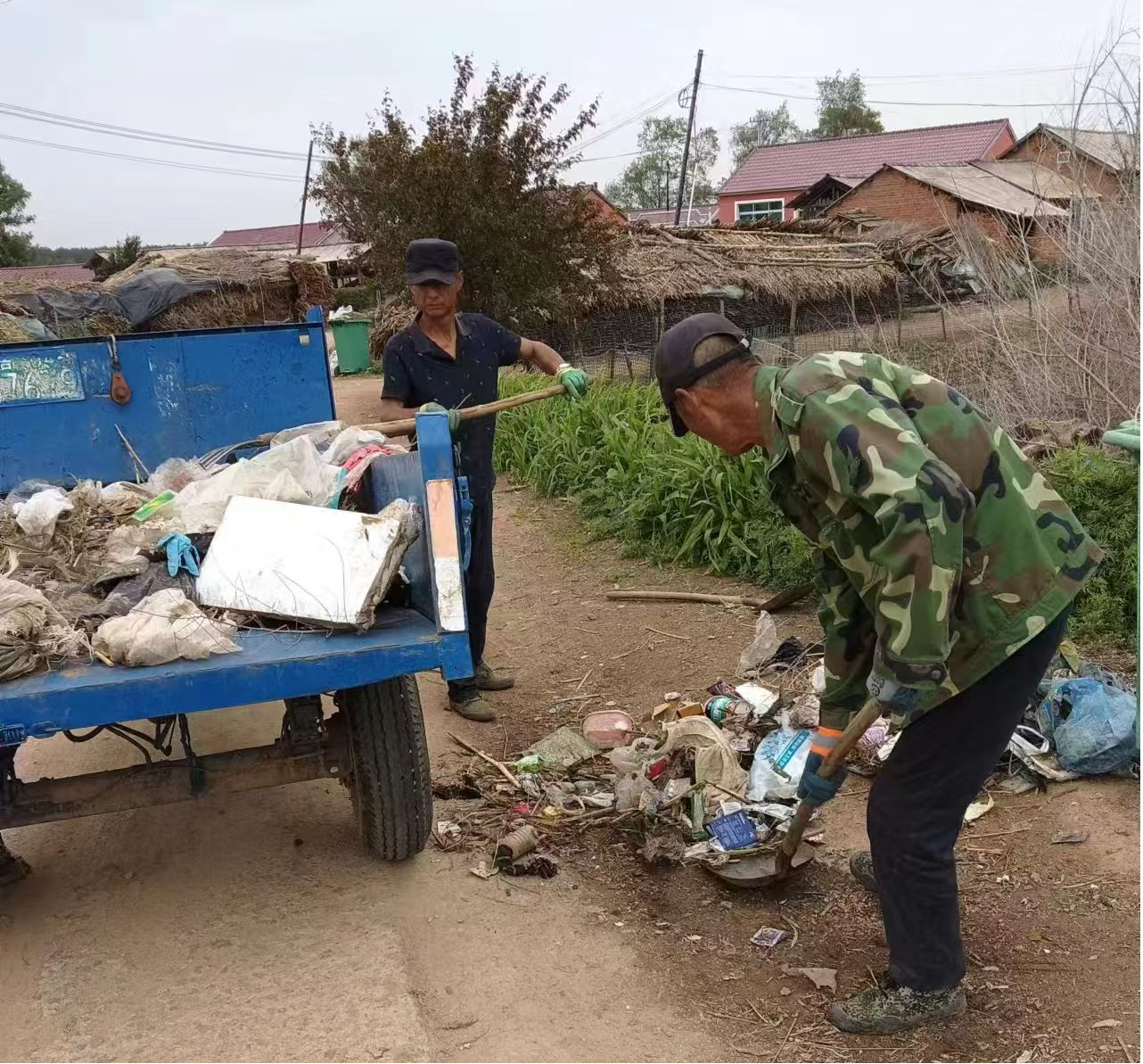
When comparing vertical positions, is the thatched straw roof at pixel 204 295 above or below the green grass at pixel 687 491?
above

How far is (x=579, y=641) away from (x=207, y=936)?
3109 millimetres

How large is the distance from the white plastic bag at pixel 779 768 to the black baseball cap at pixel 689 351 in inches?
69.7

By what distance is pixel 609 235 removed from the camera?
13609mm

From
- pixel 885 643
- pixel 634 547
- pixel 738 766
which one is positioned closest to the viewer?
pixel 885 643

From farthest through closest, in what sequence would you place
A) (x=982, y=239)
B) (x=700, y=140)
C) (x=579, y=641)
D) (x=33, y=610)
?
(x=700, y=140) → (x=982, y=239) → (x=579, y=641) → (x=33, y=610)

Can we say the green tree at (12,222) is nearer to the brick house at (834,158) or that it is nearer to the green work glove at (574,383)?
the brick house at (834,158)

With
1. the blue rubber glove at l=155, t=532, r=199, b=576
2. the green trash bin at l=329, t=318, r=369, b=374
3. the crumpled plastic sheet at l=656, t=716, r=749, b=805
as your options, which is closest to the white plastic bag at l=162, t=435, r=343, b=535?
the blue rubber glove at l=155, t=532, r=199, b=576

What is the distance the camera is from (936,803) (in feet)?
8.05

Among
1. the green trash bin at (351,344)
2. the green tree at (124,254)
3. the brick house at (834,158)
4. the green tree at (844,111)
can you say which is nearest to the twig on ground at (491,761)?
the green trash bin at (351,344)

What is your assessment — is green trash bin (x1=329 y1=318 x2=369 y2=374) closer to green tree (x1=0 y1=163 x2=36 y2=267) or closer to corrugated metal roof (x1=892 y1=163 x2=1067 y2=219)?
corrugated metal roof (x1=892 y1=163 x2=1067 y2=219)

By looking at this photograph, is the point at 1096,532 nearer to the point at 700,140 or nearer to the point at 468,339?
the point at 468,339

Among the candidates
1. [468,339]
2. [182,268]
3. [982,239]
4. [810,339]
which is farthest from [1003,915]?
[182,268]

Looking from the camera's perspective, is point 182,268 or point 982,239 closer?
point 982,239

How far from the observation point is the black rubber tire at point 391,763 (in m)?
3.22
